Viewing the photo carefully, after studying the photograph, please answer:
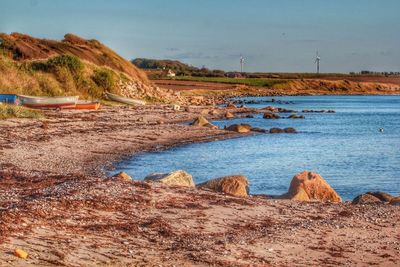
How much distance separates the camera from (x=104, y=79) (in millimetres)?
59594

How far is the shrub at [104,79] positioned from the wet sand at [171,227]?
42.0 m

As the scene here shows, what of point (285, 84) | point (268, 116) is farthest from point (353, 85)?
point (268, 116)

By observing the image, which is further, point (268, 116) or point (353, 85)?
point (353, 85)

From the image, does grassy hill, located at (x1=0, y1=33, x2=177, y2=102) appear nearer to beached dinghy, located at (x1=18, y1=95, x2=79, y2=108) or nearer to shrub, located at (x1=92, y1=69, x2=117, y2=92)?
shrub, located at (x1=92, y1=69, x2=117, y2=92)

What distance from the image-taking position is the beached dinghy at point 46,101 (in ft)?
135

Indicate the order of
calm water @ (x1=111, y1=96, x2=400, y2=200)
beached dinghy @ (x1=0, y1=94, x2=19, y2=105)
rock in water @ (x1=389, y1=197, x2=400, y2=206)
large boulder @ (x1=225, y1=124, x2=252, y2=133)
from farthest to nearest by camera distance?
large boulder @ (x1=225, y1=124, x2=252, y2=133) → beached dinghy @ (x1=0, y1=94, x2=19, y2=105) → calm water @ (x1=111, y1=96, x2=400, y2=200) → rock in water @ (x1=389, y1=197, x2=400, y2=206)

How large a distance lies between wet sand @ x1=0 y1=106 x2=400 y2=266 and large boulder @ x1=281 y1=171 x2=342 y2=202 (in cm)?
162

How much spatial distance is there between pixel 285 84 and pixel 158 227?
15518 centimetres

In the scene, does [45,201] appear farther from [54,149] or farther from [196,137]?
[196,137]

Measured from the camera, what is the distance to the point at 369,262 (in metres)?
Answer: 10.1

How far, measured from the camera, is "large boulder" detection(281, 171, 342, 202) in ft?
53.4

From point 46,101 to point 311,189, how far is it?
29064mm

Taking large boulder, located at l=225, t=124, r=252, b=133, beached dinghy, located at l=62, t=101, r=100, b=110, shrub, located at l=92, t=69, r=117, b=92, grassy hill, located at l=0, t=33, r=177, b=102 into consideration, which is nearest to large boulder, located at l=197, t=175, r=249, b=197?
large boulder, located at l=225, t=124, r=252, b=133

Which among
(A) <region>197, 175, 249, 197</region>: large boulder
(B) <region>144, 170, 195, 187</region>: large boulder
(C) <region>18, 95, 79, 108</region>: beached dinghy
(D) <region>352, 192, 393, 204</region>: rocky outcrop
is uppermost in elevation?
(C) <region>18, 95, 79, 108</region>: beached dinghy
